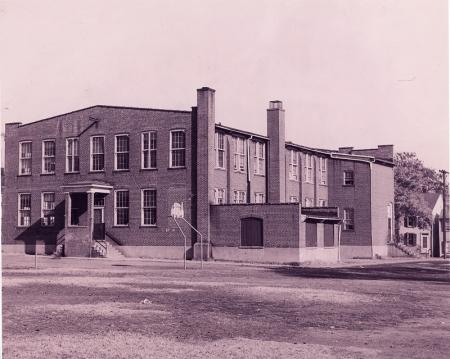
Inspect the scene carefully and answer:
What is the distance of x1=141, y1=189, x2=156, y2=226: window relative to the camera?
137 ft

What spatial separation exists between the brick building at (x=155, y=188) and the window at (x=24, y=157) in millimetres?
70

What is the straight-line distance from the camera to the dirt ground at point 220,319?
10.0m

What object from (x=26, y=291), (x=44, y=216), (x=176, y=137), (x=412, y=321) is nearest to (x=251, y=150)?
(x=176, y=137)

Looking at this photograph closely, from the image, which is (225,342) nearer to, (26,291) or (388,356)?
(388,356)

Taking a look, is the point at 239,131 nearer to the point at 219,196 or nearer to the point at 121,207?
the point at 219,196

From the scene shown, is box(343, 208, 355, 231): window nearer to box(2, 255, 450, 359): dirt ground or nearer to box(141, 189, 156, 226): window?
box(141, 189, 156, 226): window

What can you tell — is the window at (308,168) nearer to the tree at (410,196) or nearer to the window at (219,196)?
the window at (219,196)

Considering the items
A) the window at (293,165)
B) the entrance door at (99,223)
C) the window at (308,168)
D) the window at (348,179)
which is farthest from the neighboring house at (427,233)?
the entrance door at (99,223)

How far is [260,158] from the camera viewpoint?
47.8m

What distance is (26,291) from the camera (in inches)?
722

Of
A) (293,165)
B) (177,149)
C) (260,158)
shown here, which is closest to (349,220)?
(293,165)

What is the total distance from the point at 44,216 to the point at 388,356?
38.4 m

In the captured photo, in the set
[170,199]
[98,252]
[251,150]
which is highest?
[251,150]

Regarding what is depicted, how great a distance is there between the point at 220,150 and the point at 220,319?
29.2m
